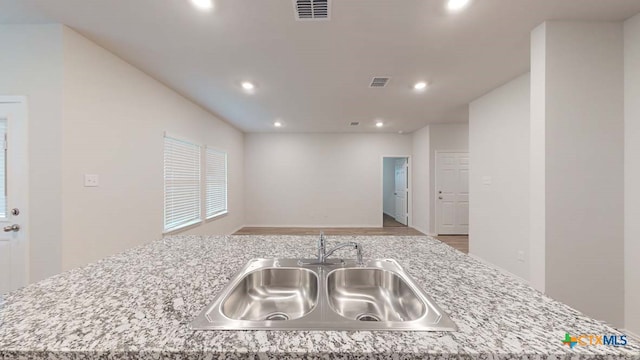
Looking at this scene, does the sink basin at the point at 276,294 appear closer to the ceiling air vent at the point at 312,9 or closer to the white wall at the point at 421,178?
the ceiling air vent at the point at 312,9

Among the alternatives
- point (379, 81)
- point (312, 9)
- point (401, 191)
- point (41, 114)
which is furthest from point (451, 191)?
point (41, 114)

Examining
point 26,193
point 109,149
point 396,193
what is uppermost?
point 109,149

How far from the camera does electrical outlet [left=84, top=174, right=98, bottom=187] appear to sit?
7.49ft

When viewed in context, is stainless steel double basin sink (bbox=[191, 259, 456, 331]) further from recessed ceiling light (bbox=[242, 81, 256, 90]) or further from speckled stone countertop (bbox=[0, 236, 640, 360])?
recessed ceiling light (bbox=[242, 81, 256, 90])

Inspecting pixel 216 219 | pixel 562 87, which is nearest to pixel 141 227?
pixel 216 219

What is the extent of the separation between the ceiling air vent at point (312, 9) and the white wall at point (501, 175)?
2660mm

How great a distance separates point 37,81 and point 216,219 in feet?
10.8

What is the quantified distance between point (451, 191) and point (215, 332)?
5830mm

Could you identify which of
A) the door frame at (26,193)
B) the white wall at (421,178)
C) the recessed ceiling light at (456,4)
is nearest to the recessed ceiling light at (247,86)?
the door frame at (26,193)

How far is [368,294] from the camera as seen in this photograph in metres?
1.15

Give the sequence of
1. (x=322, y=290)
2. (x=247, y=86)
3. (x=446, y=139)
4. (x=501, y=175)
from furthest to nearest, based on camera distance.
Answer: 1. (x=446, y=139)
2. (x=501, y=175)
3. (x=247, y=86)
4. (x=322, y=290)

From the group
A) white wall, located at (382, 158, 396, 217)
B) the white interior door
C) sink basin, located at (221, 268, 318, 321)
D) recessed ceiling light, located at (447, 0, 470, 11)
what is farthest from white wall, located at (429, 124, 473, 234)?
sink basin, located at (221, 268, 318, 321)

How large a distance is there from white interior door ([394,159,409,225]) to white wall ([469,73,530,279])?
264 cm

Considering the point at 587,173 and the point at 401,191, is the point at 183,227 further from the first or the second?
the point at 401,191
